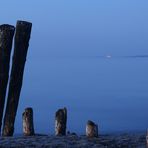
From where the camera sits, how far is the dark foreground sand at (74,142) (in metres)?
10.7

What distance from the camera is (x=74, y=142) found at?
11.1 meters

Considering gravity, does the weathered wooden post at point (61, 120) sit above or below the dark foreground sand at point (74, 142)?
above

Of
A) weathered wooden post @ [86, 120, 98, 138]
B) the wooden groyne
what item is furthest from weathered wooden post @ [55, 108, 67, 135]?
weathered wooden post @ [86, 120, 98, 138]

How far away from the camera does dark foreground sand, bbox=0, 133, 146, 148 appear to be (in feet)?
35.2

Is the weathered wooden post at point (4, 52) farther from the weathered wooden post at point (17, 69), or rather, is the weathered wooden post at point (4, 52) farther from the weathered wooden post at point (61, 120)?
the weathered wooden post at point (61, 120)

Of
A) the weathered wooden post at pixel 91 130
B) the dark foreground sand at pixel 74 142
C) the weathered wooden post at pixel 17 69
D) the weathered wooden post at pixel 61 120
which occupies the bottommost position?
the dark foreground sand at pixel 74 142

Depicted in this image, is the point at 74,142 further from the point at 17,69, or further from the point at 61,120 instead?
the point at 17,69

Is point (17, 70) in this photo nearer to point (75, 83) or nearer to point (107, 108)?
point (107, 108)

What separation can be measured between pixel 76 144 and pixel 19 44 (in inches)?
101

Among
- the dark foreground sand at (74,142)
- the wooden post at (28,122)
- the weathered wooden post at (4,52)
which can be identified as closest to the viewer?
the dark foreground sand at (74,142)

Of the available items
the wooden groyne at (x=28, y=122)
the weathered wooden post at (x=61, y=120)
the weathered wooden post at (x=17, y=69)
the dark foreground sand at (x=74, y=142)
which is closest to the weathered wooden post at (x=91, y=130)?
the dark foreground sand at (x=74, y=142)

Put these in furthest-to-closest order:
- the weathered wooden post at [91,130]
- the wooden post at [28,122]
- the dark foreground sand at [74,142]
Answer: the wooden post at [28,122] < the weathered wooden post at [91,130] < the dark foreground sand at [74,142]

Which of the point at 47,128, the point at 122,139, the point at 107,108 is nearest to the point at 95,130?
the point at 122,139

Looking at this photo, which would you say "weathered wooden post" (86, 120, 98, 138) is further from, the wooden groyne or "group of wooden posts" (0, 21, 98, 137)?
the wooden groyne
